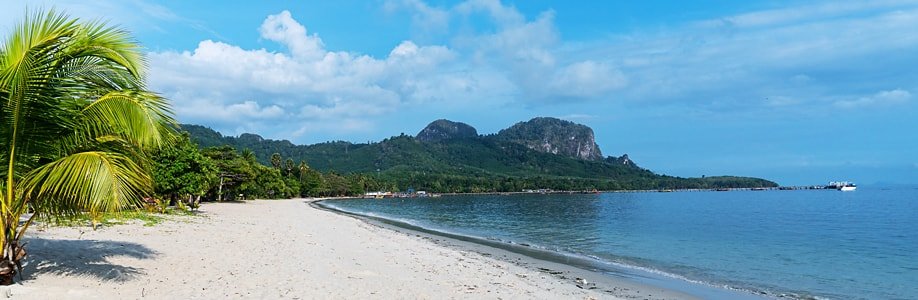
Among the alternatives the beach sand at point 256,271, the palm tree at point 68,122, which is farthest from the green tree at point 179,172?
the palm tree at point 68,122

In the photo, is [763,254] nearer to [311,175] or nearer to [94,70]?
[94,70]

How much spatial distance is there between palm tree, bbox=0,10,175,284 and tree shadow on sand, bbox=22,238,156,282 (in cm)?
143

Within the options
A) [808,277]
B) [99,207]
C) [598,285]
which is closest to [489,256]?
[598,285]

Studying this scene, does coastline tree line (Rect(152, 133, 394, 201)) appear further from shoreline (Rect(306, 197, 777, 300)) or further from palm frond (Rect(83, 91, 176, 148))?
shoreline (Rect(306, 197, 777, 300))

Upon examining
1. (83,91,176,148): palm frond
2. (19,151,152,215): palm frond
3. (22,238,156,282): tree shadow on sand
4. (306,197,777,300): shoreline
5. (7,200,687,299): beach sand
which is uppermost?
(83,91,176,148): palm frond

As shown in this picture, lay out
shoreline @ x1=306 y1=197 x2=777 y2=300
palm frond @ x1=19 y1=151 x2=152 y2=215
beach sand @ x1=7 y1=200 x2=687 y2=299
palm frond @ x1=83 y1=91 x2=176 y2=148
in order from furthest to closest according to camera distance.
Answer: shoreline @ x1=306 y1=197 x2=777 y2=300, beach sand @ x1=7 y1=200 x2=687 y2=299, palm frond @ x1=83 y1=91 x2=176 y2=148, palm frond @ x1=19 y1=151 x2=152 y2=215

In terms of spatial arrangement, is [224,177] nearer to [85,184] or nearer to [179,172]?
[179,172]

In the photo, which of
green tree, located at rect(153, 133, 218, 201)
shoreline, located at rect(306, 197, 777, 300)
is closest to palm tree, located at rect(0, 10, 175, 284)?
shoreline, located at rect(306, 197, 777, 300)

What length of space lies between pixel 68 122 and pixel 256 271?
5.59 metres

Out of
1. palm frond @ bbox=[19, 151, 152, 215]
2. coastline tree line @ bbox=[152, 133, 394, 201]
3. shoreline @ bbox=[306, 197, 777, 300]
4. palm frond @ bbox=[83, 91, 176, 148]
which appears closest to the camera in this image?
palm frond @ bbox=[19, 151, 152, 215]

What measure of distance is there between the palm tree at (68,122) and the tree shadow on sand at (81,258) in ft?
4.68

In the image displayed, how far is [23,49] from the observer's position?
8320 millimetres

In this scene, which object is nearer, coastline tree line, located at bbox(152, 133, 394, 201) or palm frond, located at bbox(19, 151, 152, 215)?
palm frond, located at bbox(19, 151, 152, 215)

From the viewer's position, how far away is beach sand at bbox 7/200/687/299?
1026cm
